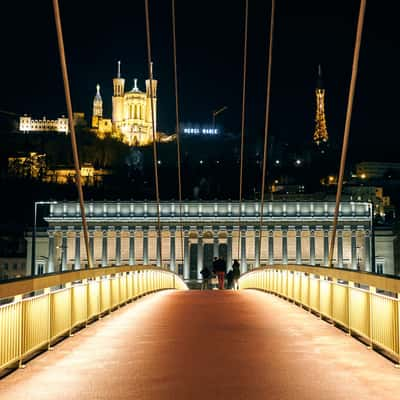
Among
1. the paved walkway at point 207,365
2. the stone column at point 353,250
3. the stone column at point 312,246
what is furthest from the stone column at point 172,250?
the paved walkway at point 207,365

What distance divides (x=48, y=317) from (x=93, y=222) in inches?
4823

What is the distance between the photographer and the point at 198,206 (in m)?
138

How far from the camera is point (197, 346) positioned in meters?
13.8

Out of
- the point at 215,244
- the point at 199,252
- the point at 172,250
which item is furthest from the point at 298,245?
the point at 172,250

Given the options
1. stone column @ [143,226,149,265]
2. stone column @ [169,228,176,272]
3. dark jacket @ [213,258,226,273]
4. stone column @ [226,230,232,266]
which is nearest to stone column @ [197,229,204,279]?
stone column @ [169,228,176,272]

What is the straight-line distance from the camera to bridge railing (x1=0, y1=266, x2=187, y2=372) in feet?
36.8

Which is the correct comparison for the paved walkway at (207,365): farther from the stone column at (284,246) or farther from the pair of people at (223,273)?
the stone column at (284,246)

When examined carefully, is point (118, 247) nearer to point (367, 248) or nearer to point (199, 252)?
point (199, 252)

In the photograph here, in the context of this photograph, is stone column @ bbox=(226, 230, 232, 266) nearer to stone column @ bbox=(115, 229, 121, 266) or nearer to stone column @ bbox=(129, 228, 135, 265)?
stone column @ bbox=(129, 228, 135, 265)

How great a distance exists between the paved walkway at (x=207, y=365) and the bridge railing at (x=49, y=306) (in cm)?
24

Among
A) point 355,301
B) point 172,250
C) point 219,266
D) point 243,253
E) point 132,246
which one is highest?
point 132,246

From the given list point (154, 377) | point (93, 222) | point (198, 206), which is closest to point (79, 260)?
point (93, 222)

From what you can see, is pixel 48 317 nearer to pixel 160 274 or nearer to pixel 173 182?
pixel 160 274

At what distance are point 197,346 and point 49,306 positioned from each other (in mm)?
2199
